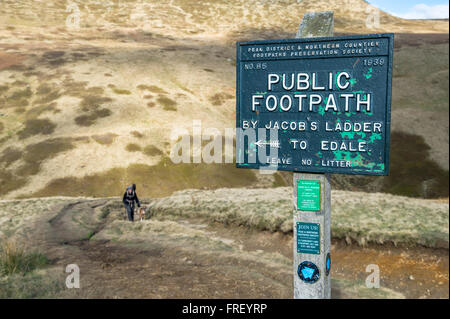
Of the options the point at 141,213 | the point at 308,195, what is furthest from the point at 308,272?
the point at 141,213

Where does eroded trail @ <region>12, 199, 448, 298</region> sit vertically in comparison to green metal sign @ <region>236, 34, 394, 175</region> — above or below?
below

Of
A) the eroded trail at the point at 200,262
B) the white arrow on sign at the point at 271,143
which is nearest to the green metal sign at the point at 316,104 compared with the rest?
the white arrow on sign at the point at 271,143

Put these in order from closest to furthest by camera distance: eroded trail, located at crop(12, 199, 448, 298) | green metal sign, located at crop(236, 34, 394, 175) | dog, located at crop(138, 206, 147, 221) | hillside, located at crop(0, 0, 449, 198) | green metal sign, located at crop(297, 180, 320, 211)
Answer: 1. green metal sign, located at crop(236, 34, 394, 175)
2. green metal sign, located at crop(297, 180, 320, 211)
3. eroded trail, located at crop(12, 199, 448, 298)
4. dog, located at crop(138, 206, 147, 221)
5. hillside, located at crop(0, 0, 449, 198)

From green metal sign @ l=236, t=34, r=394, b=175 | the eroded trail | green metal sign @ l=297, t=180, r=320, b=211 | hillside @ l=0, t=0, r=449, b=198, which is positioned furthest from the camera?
hillside @ l=0, t=0, r=449, b=198

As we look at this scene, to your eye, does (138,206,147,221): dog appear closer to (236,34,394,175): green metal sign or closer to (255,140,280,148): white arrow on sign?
(236,34,394,175): green metal sign

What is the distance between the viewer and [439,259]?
1575 cm

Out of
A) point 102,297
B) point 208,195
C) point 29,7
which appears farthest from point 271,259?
point 29,7

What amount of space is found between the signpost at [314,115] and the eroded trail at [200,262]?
10.8 ft

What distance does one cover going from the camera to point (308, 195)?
826 cm

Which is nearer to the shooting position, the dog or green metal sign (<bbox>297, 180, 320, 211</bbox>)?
green metal sign (<bbox>297, 180, 320, 211</bbox>)

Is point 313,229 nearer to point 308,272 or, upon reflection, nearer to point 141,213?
point 308,272

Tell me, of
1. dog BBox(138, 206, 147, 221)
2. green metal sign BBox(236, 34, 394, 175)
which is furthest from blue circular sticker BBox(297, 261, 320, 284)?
dog BBox(138, 206, 147, 221)

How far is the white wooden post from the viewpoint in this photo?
817 centimetres

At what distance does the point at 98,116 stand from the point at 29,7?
142 feet
